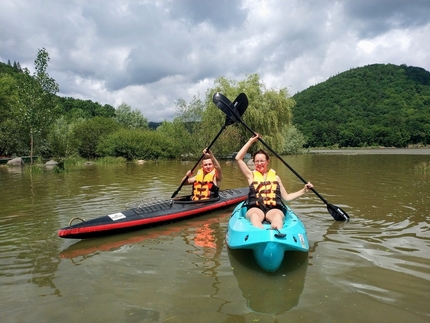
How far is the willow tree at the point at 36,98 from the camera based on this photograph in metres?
19.5

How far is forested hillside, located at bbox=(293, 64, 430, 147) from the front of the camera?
56188mm

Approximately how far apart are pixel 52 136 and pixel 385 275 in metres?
26.4

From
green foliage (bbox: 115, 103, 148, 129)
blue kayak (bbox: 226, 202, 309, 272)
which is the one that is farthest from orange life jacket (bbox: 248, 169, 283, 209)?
green foliage (bbox: 115, 103, 148, 129)

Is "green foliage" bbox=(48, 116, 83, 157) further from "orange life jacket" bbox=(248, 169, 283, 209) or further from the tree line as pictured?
"orange life jacket" bbox=(248, 169, 283, 209)

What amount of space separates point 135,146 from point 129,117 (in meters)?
23.6

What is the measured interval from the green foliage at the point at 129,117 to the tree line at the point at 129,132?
657 inches

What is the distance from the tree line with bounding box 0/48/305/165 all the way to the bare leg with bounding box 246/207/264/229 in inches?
747

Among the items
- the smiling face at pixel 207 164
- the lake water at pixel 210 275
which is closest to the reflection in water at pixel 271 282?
the lake water at pixel 210 275

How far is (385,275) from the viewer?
3490 mm

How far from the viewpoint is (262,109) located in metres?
25.1

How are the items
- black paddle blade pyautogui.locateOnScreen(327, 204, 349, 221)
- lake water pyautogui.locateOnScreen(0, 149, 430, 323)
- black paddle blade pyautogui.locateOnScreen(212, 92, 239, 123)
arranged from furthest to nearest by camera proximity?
black paddle blade pyautogui.locateOnScreen(212, 92, 239, 123) → black paddle blade pyautogui.locateOnScreen(327, 204, 349, 221) → lake water pyautogui.locateOnScreen(0, 149, 430, 323)

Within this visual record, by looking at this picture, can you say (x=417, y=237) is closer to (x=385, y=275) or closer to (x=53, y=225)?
(x=385, y=275)

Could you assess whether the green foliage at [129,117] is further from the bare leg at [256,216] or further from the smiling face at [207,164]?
the bare leg at [256,216]

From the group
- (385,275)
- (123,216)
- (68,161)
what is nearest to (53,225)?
(123,216)
